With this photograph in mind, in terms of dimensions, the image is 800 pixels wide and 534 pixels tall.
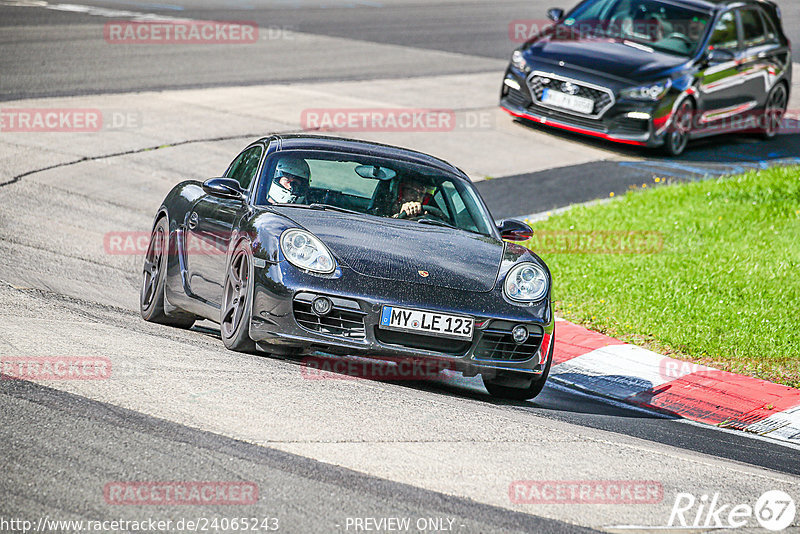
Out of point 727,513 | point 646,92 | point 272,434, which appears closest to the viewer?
point 727,513

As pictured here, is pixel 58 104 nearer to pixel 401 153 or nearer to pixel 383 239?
pixel 401 153

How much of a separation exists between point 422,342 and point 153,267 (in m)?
2.66

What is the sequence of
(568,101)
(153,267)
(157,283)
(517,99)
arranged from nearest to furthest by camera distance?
(157,283) < (153,267) < (568,101) < (517,99)

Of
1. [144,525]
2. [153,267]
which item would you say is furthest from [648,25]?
[144,525]

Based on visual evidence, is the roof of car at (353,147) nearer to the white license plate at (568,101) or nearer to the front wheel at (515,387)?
the front wheel at (515,387)

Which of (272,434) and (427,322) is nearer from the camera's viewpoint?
(272,434)

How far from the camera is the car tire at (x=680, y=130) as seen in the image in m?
16.2

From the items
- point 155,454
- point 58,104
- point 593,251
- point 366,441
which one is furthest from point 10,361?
point 58,104

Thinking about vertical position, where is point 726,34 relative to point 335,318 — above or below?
above

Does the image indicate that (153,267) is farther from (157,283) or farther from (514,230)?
(514,230)

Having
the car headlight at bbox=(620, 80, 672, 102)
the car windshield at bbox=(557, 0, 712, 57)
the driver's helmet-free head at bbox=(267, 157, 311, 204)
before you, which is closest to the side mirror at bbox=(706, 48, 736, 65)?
the car windshield at bbox=(557, 0, 712, 57)

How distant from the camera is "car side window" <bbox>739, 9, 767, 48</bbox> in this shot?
697 inches

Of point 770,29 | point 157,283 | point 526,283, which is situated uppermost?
point 770,29

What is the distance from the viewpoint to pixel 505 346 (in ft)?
21.8
